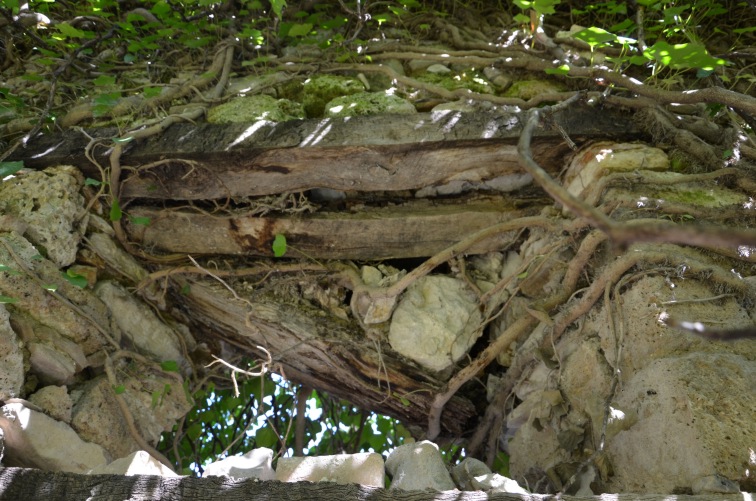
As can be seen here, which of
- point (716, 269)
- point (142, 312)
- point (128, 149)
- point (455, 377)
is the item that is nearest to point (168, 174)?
point (128, 149)

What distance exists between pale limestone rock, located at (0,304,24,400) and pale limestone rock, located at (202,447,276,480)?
661 millimetres

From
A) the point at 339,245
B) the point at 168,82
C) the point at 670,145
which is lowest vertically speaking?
the point at 339,245

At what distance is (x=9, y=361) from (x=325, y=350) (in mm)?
946

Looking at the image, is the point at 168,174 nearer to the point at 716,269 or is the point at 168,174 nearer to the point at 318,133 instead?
the point at 318,133

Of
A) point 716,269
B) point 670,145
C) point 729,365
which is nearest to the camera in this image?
point 729,365

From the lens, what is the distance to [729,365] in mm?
1531

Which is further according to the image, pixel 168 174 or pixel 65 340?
pixel 168 174

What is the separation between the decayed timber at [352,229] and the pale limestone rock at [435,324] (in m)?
0.15

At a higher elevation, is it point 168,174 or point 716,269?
point 168,174

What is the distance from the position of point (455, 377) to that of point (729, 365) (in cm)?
86

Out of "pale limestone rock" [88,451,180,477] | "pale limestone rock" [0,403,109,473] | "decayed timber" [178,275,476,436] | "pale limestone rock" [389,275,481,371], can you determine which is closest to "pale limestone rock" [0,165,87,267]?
"decayed timber" [178,275,476,436]

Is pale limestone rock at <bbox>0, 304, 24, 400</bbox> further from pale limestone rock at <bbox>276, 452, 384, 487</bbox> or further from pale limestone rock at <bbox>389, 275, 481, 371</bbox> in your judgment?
pale limestone rock at <bbox>389, 275, 481, 371</bbox>

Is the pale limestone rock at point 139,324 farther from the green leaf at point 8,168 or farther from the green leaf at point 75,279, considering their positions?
the green leaf at point 8,168

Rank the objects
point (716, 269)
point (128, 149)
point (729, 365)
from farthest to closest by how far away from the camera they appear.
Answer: point (128, 149), point (716, 269), point (729, 365)
